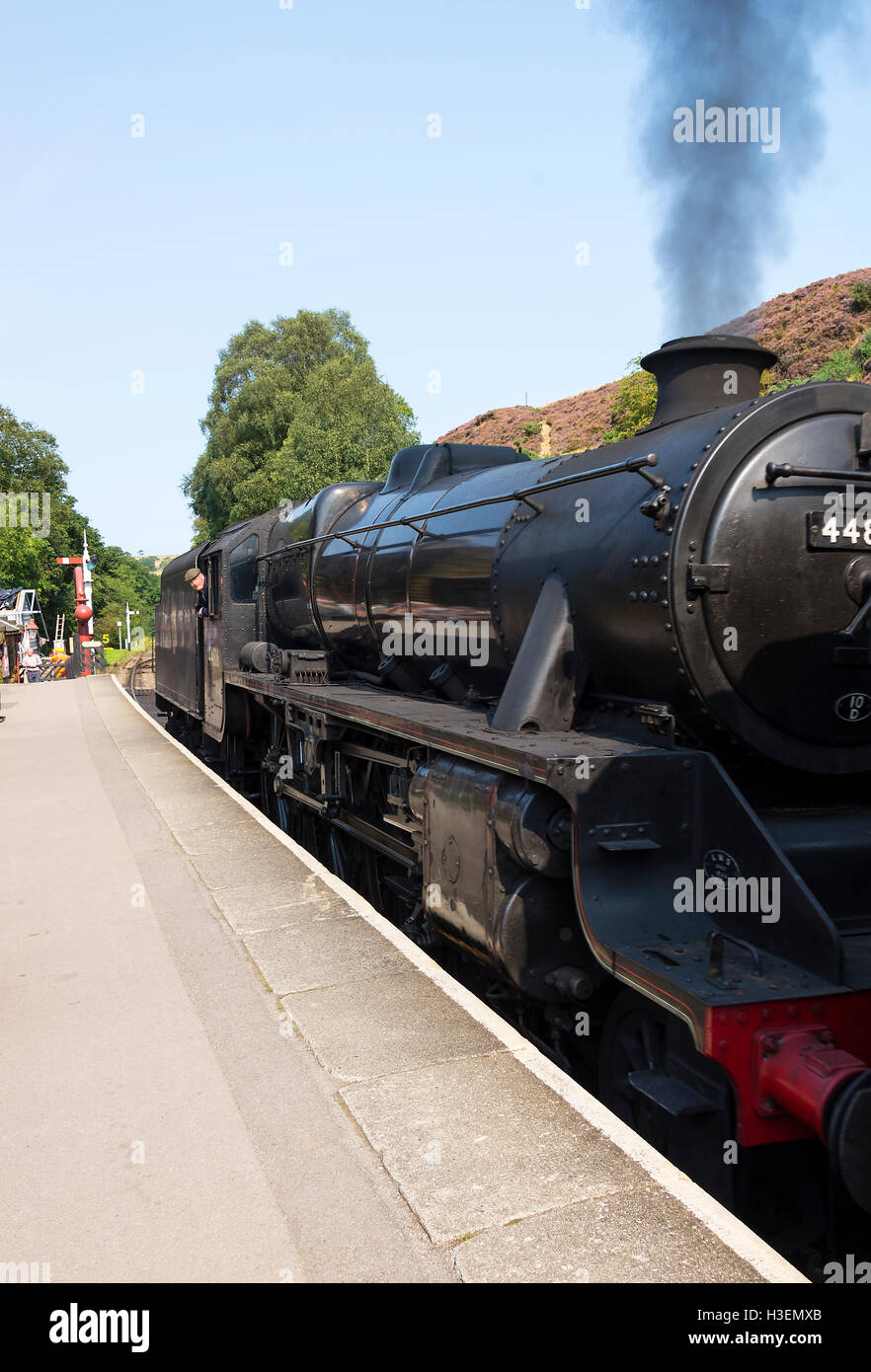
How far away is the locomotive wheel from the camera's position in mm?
2979

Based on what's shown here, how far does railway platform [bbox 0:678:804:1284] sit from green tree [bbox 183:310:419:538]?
2751 centimetres

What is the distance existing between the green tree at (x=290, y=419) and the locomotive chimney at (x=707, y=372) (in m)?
27.6

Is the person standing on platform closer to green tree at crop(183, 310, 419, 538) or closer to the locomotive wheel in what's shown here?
green tree at crop(183, 310, 419, 538)

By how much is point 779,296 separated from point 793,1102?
58.8 metres

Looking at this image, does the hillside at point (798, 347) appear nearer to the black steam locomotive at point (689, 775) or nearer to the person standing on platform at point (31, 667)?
the black steam locomotive at point (689, 775)

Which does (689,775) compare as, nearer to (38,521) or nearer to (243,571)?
(243,571)

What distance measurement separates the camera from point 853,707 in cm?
368

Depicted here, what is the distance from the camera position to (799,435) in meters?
3.54

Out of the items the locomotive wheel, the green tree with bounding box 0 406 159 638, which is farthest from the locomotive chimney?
the green tree with bounding box 0 406 159 638

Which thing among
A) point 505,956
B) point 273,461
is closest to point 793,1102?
point 505,956

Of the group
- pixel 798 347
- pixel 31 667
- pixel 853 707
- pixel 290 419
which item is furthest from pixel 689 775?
pixel 798 347

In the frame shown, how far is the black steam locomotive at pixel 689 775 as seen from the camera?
9.62 feet

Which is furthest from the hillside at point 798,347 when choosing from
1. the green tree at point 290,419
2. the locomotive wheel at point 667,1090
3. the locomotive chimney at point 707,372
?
the locomotive wheel at point 667,1090
